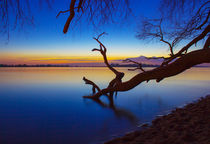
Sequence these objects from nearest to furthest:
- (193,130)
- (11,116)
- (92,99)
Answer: (193,130) < (11,116) < (92,99)

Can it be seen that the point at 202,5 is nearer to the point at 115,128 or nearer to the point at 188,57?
the point at 188,57

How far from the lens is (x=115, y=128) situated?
204 inches

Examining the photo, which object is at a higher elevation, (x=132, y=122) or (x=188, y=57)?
(x=188, y=57)

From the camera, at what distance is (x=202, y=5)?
11.5 feet

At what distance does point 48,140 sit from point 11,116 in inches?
140

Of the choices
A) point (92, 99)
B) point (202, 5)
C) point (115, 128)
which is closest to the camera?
point (202, 5)

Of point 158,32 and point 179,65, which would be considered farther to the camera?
point 158,32

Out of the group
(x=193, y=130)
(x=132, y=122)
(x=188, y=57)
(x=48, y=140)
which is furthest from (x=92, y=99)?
(x=188, y=57)

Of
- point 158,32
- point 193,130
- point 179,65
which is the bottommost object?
point 193,130

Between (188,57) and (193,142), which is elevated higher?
(188,57)

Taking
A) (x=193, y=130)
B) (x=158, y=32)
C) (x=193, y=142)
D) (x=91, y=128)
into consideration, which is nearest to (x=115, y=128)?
(x=91, y=128)

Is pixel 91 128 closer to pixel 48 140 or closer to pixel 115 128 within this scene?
pixel 115 128

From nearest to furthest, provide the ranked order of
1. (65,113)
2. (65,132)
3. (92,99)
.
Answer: (65,132) < (65,113) < (92,99)

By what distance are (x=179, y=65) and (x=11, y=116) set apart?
24.0 feet
